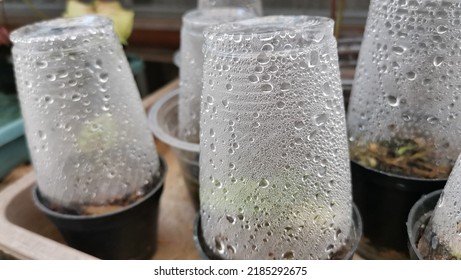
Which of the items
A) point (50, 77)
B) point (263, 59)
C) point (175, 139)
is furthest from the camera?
point (175, 139)

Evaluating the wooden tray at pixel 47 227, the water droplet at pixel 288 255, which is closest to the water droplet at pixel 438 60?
the water droplet at pixel 288 255

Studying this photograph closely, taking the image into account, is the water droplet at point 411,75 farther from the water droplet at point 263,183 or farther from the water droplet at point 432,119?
the water droplet at point 263,183

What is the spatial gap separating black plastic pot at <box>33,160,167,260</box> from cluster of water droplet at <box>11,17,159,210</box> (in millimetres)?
18

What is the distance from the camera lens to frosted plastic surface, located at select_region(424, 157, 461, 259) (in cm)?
30

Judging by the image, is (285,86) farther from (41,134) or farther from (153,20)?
(153,20)

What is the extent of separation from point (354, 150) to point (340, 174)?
0.11 metres

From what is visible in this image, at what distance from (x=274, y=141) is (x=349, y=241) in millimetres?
127

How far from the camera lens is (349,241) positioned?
0.35 metres

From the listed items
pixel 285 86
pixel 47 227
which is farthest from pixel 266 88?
pixel 47 227

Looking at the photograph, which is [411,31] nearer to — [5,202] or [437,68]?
[437,68]

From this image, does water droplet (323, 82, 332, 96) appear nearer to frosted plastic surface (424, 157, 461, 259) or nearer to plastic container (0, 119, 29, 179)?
frosted plastic surface (424, 157, 461, 259)

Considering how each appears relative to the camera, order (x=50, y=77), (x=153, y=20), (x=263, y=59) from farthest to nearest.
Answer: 1. (x=153, y=20)
2. (x=50, y=77)
3. (x=263, y=59)

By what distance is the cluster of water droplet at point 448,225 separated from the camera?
11.8 inches
